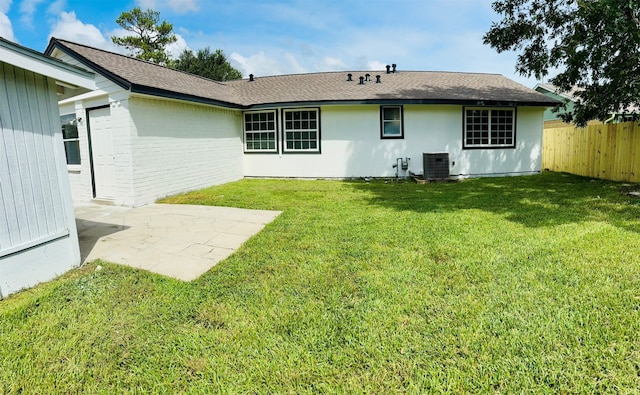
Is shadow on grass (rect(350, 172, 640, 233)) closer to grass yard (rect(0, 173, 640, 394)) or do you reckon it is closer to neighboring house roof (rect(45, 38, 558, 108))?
grass yard (rect(0, 173, 640, 394))

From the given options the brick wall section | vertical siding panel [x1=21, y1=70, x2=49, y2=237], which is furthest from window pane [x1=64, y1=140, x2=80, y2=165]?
vertical siding panel [x1=21, y1=70, x2=49, y2=237]

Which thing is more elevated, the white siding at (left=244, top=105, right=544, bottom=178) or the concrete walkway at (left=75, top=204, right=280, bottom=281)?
the white siding at (left=244, top=105, right=544, bottom=178)

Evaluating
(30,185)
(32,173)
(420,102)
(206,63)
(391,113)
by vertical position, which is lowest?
(30,185)

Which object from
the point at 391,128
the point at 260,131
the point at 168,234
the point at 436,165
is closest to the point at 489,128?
the point at 436,165

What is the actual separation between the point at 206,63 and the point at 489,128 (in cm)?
2180

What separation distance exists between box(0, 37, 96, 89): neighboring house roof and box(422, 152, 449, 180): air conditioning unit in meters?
9.09

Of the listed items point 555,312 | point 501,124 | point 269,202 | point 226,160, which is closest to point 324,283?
point 555,312

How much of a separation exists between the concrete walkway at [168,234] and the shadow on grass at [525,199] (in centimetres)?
305

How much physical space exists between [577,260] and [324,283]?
2.68 metres

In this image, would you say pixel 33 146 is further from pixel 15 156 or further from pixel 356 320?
pixel 356 320

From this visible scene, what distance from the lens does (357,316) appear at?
8.90ft

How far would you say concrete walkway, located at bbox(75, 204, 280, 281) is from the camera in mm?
4008

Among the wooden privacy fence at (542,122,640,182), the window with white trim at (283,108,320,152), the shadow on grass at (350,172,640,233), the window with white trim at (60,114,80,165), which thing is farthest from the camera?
the window with white trim at (283,108,320,152)

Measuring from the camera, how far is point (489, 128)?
1162 centimetres
